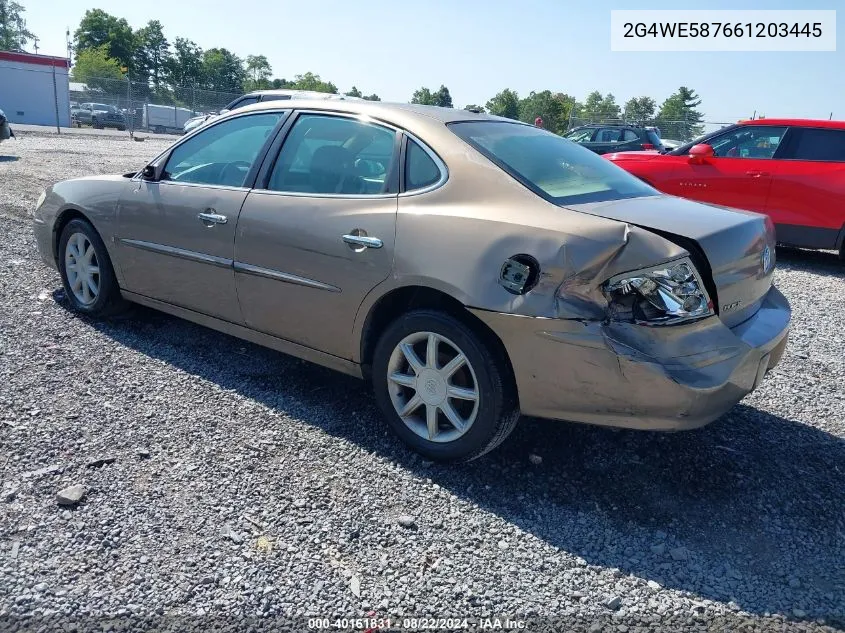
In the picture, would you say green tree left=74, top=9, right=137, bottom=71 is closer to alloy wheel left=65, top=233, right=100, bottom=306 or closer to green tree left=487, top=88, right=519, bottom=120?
green tree left=487, top=88, right=519, bottom=120

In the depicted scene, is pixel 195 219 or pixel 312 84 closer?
pixel 195 219

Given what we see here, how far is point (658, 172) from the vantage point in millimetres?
8836

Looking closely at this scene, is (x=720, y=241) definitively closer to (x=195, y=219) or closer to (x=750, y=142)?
(x=195, y=219)

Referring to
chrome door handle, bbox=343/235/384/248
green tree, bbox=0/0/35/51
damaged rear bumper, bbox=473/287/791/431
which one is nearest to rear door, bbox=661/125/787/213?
damaged rear bumper, bbox=473/287/791/431

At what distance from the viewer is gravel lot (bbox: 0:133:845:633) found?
235 centimetres

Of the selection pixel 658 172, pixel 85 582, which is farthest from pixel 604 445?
pixel 658 172

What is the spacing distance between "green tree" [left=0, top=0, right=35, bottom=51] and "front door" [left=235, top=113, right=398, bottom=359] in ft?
349

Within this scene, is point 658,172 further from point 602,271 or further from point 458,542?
point 458,542

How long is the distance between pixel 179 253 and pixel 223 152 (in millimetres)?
665

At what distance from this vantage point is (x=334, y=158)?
11.8 feet

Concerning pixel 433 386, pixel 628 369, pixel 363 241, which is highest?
pixel 363 241

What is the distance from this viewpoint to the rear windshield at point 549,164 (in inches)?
126

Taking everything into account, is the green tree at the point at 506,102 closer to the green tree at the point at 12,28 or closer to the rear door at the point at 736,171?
the green tree at the point at 12,28

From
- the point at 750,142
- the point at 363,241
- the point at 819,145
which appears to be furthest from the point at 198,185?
the point at 819,145
